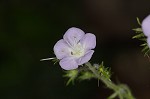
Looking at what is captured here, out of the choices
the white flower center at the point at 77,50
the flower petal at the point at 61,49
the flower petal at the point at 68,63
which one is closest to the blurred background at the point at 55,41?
the white flower center at the point at 77,50

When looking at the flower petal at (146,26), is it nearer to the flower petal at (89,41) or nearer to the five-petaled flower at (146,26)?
the five-petaled flower at (146,26)

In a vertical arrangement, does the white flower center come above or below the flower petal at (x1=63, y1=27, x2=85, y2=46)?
below

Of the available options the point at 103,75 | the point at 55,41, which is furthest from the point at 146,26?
the point at 55,41

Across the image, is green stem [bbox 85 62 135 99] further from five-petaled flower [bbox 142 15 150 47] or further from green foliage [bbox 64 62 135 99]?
five-petaled flower [bbox 142 15 150 47]

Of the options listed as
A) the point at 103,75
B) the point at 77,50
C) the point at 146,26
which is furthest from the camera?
the point at 77,50

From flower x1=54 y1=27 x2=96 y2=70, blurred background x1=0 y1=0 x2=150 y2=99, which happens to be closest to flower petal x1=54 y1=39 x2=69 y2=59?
flower x1=54 y1=27 x2=96 y2=70

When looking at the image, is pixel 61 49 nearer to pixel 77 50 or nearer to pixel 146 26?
pixel 77 50

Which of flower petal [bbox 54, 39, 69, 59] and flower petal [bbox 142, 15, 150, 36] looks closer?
flower petal [bbox 142, 15, 150, 36]
